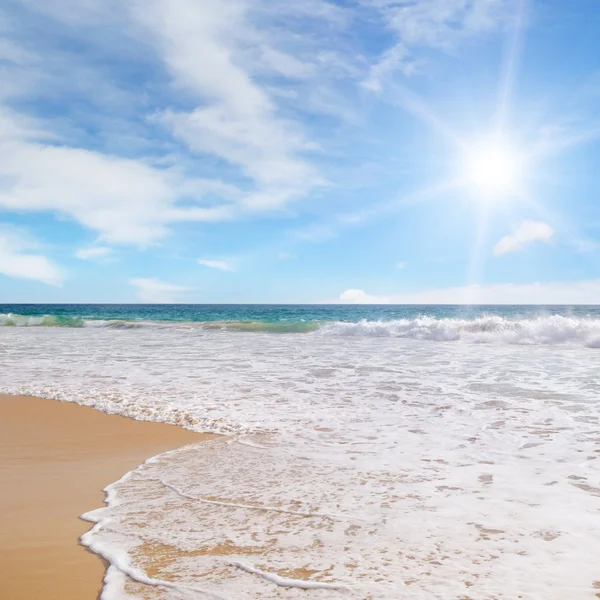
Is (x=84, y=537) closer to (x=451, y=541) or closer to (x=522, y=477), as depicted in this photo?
(x=451, y=541)

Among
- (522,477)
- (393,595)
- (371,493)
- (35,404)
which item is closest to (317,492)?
(371,493)

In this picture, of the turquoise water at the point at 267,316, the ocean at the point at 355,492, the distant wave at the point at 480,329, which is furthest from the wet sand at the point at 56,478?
the turquoise water at the point at 267,316

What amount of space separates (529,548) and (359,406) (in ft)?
15.0

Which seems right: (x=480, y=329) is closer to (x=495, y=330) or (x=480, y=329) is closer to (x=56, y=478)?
(x=495, y=330)

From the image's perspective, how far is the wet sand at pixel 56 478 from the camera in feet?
9.36

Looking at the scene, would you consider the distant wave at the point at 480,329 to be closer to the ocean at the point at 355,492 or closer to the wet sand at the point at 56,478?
the ocean at the point at 355,492

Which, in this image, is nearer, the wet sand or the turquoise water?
the wet sand

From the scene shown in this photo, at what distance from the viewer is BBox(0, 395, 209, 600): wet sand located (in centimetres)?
285

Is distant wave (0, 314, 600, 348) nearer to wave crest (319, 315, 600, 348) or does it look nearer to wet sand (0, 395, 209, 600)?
wave crest (319, 315, 600, 348)

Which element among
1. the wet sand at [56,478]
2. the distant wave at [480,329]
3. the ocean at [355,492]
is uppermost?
the distant wave at [480,329]

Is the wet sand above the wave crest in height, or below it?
below

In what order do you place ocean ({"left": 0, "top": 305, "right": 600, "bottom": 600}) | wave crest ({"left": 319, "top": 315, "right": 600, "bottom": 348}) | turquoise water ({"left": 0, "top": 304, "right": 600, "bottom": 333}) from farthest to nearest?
turquoise water ({"left": 0, "top": 304, "right": 600, "bottom": 333}) → wave crest ({"left": 319, "top": 315, "right": 600, "bottom": 348}) → ocean ({"left": 0, "top": 305, "right": 600, "bottom": 600})

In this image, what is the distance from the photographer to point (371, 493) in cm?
411

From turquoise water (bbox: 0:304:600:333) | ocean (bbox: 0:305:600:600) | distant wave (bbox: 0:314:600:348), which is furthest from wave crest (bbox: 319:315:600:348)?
ocean (bbox: 0:305:600:600)
